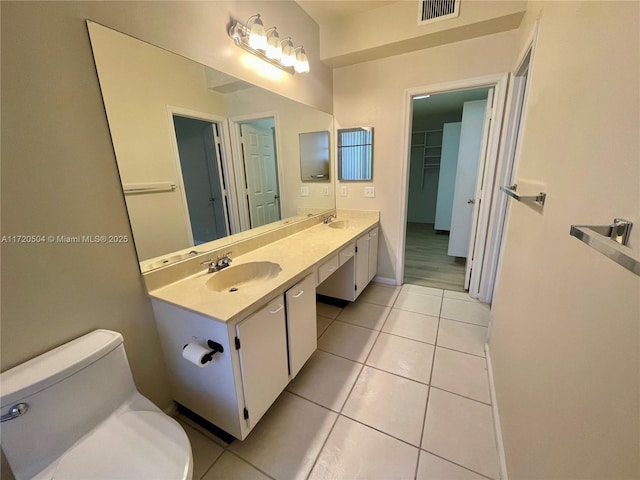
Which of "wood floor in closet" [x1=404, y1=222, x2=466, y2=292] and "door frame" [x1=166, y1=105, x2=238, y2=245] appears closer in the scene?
"door frame" [x1=166, y1=105, x2=238, y2=245]

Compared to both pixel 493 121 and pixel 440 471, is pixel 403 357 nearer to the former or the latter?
pixel 440 471

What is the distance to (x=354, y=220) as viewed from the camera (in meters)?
2.88

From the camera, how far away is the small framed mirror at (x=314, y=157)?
2.50 meters

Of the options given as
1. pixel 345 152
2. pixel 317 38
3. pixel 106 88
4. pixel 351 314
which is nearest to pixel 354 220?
pixel 345 152

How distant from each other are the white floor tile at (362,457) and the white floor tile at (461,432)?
145 millimetres

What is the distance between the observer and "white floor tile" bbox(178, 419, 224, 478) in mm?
1210

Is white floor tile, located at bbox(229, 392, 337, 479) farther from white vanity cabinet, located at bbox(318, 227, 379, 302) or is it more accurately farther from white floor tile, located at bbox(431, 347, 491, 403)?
white vanity cabinet, located at bbox(318, 227, 379, 302)

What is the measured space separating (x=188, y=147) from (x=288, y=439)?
169 centimetres

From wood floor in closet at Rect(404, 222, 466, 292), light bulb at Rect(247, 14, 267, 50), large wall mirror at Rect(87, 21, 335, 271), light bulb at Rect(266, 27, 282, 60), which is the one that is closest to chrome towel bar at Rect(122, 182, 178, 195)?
large wall mirror at Rect(87, 21, 335, 271)

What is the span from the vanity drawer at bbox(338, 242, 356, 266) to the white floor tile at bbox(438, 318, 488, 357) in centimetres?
99

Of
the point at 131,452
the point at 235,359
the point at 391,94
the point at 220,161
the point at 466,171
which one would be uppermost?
the point at 391,94

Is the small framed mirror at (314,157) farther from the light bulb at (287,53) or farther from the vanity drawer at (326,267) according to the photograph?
the vanity drawer at (326,267)

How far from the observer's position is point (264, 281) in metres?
1.44

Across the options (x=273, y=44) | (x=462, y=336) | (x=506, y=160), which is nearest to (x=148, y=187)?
(x=273, y=44)
